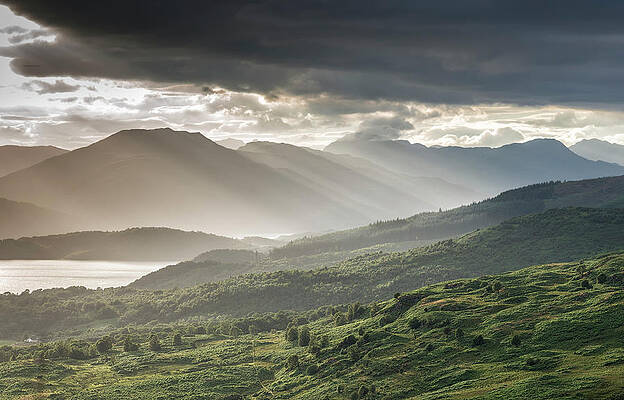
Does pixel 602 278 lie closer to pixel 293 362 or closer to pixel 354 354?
pixel 354 354

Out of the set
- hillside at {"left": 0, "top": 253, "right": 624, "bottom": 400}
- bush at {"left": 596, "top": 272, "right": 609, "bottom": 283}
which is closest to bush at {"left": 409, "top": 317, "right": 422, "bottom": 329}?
hillside at {"left": 0, "top": 253, "right": 624, "bottom": 400}

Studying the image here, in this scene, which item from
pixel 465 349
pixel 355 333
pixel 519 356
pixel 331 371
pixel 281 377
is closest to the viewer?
pixel 519 356

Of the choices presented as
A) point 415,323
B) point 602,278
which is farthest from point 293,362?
point 602,278

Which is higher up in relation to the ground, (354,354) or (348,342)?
(348,342)

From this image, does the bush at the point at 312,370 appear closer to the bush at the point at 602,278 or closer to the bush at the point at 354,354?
the bush at the point at 354,354

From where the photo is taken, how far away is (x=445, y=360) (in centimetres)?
13088

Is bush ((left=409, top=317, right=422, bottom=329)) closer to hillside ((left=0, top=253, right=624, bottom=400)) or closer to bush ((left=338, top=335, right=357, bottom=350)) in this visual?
hillside ((left=0, top=253, right=624, bottom=400))

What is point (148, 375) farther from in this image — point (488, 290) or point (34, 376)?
point (488, 290)

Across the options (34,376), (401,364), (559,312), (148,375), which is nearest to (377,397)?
(401,364)

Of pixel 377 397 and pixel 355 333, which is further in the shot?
pixel 355 333

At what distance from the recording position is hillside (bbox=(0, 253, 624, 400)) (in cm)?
10394

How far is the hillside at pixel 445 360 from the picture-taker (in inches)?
4092

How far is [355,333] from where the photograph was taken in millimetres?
182000

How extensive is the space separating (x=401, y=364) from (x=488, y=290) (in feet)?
193
